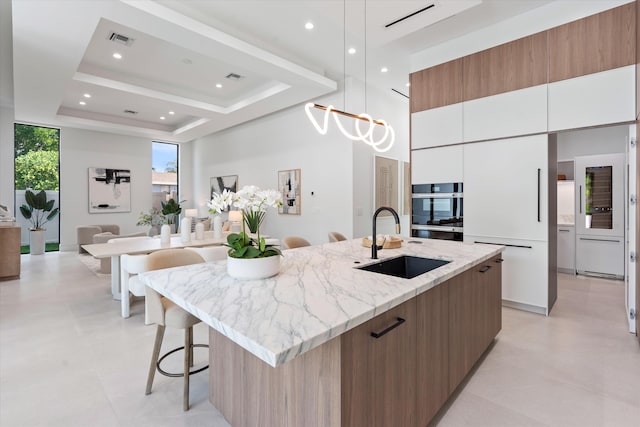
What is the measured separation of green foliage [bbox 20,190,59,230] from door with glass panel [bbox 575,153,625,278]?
1087cm

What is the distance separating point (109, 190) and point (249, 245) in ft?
28.6

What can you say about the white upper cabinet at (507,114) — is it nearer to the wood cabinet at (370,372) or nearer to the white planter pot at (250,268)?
the wood cabinet at (370,372)

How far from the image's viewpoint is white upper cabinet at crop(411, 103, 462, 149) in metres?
4.01

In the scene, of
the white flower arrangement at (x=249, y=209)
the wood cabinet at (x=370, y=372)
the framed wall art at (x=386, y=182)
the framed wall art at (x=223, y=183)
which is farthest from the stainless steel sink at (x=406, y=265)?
the framed wall art at (x=223, y=183)

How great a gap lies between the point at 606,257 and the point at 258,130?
6794 millimetres

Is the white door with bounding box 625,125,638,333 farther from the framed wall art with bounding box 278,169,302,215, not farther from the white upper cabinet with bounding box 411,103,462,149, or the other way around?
the framed wall art with bounding box 278,169,302,215

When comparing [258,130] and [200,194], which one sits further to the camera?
[200,194]

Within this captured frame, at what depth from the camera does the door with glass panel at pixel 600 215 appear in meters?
4.73

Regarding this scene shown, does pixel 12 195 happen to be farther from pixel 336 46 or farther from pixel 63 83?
pixel 336 46

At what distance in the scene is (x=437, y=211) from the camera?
4.23 m

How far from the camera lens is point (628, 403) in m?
2.01

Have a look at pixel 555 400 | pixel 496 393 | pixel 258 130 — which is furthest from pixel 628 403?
pixel 258 130

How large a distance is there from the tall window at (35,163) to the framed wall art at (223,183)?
3634 millimetres

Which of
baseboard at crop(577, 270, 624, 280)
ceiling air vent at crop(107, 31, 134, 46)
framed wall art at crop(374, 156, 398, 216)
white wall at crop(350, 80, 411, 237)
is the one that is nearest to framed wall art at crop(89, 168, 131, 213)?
ceiling air vent at crop(107, 31, 134, 46)
